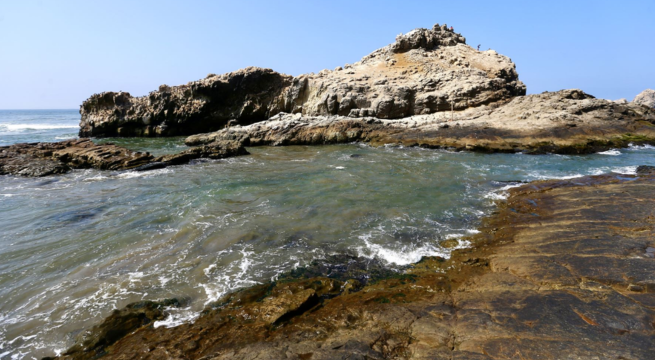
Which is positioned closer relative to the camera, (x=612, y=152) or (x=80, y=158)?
(x=80, y=158)

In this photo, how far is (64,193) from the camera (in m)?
12.5

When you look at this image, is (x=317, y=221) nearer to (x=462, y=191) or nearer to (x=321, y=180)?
(x=321, y=180)

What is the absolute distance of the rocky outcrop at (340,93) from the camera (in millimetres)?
27016

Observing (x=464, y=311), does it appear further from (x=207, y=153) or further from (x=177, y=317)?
(x=207, y=153)

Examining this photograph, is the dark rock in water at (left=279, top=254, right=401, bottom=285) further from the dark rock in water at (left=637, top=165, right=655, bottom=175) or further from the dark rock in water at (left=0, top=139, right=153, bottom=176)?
the dark rock in water at (left=0, top=139, right=153, bottom=176)

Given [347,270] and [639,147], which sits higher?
[639,147]

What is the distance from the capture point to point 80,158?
1792 centimetres

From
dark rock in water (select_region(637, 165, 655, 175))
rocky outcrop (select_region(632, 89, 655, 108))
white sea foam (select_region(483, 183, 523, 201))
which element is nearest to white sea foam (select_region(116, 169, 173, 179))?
white sea foam (select_region(483, 183, 523, 201))

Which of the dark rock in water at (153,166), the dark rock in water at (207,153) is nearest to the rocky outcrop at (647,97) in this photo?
the dark rock in water at (207,153)

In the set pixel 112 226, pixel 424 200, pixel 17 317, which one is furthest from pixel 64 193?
pixel 424 200

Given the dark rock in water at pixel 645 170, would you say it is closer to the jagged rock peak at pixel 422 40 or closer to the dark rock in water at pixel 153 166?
the dark rock in water at pixel 153 166

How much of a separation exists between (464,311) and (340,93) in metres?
26.0

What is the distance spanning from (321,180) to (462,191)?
5.63m

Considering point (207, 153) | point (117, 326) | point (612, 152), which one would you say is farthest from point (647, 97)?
point (117, 326)
